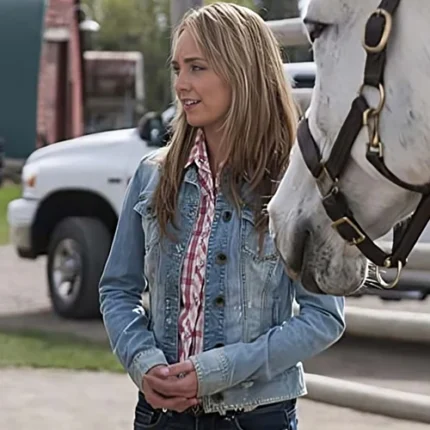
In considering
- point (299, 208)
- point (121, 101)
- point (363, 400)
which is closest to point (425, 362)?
point (363, 400)

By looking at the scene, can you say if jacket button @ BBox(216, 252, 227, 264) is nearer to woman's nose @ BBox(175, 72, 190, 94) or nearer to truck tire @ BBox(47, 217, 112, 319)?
woman's nose @ BBox(175, 72, 190, 94)

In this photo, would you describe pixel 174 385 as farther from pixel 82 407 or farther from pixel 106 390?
pixel 106 390

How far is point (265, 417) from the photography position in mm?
2953

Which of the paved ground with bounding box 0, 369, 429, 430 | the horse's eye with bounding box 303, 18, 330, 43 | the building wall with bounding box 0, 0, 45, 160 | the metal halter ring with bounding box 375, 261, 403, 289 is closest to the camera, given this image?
the horse's eye with bounding box 303, 18, 330, 43

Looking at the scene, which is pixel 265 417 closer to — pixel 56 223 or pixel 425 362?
pixel 425 362

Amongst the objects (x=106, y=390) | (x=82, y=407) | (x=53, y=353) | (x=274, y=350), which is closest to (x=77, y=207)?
(x=53, y=353)

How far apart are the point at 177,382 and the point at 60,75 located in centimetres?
3074

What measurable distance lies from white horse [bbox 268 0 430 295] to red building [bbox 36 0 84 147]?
94.1ft

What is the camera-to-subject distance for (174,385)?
2814 mm

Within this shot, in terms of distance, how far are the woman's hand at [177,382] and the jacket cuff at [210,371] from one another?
1cm

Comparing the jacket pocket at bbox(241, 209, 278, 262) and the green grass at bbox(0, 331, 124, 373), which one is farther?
the green grass at bbox(0, 331, 124, 373)

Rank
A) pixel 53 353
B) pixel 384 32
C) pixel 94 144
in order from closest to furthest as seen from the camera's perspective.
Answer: pixel 384 32
pixel 53 353
pixel 94 144

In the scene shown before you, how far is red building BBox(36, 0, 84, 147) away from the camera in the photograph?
3166 cm

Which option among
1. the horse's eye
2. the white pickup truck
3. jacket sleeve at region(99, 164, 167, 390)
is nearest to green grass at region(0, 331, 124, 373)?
the white pickup truck
